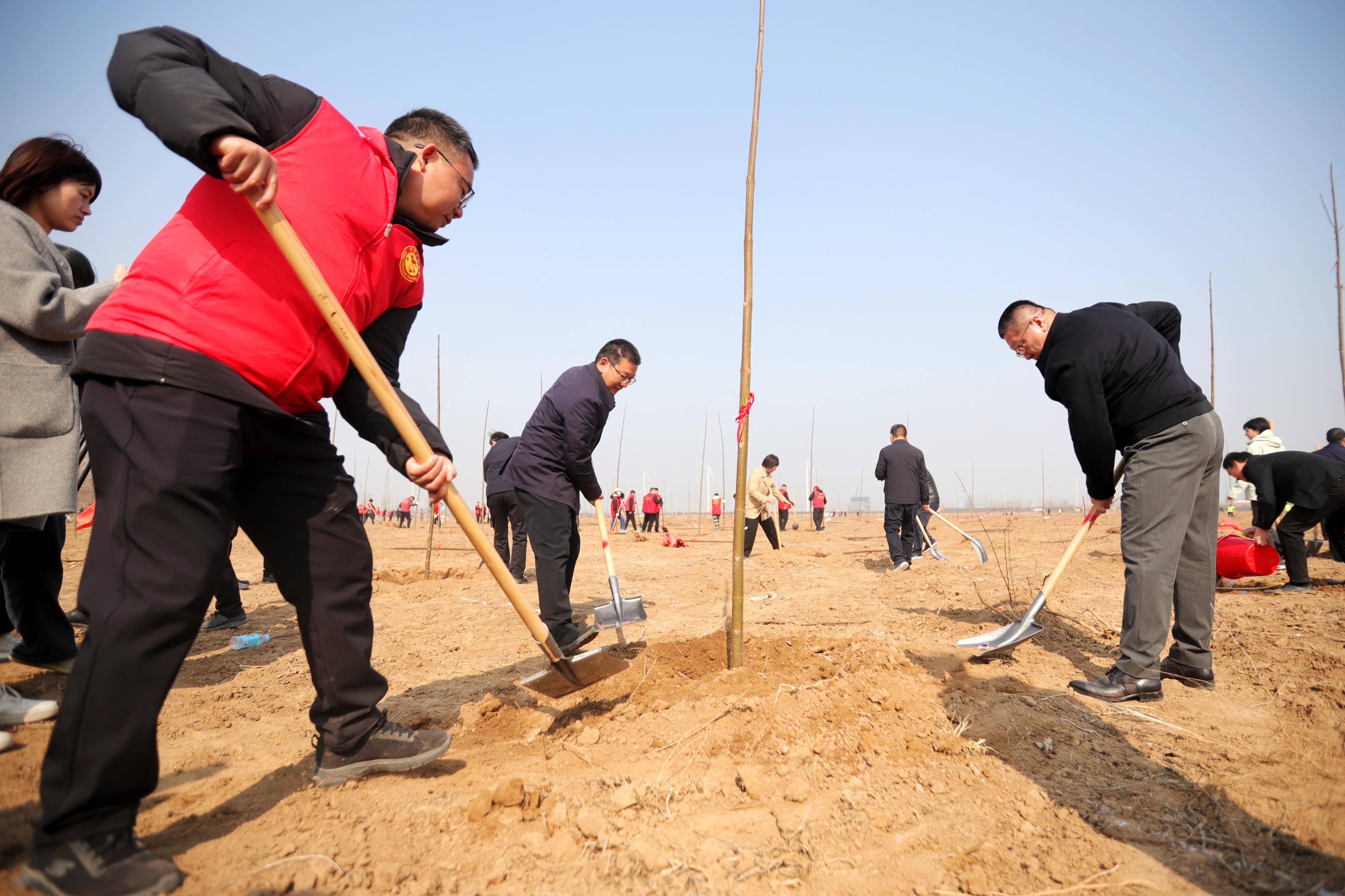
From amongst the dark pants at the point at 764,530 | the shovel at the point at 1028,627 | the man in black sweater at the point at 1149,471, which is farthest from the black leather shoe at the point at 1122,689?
the dark pants at the point at 764,530

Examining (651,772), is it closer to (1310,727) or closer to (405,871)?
(405,871)

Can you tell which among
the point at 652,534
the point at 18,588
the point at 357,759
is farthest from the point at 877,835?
the point at 652,534

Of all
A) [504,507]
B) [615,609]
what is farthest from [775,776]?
[504,507]

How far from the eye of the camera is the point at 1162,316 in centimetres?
365

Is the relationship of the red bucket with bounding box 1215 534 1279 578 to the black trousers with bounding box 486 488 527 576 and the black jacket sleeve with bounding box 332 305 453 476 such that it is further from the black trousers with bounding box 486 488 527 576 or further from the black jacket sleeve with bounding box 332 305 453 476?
the black trousers with bounding box 486 488 527 576

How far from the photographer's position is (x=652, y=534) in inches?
800

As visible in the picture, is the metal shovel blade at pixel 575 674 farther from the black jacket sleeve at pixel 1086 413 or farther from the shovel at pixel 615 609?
the black jacket sleeve at pixel 1086 413

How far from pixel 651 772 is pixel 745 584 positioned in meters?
5.29

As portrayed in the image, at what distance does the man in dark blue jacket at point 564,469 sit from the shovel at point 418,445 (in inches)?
35.1

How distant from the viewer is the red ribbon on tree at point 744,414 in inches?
123

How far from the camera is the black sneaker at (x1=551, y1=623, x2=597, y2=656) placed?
3.49 meters

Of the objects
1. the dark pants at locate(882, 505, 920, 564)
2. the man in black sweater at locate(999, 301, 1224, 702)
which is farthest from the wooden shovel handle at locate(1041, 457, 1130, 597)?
the dark pants at locate(882, 505, 920, 564)

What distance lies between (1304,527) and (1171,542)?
4.05 meters

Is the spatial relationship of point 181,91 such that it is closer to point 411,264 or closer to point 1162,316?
point 411,264
